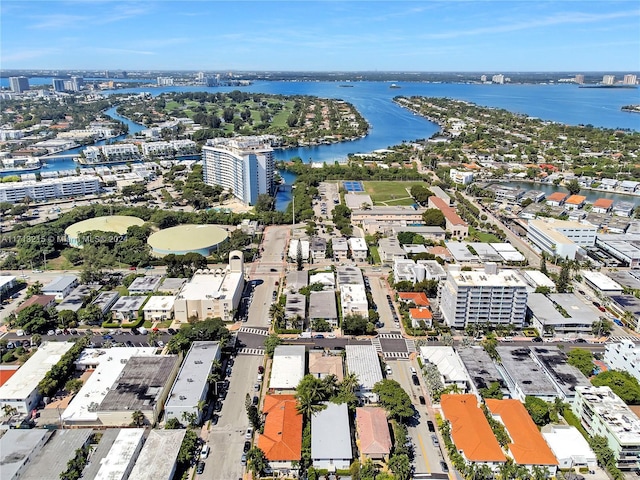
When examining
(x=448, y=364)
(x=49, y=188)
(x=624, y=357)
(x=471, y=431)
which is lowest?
(x=471, y=431)

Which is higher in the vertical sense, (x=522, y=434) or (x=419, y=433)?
(x=522, y=434)

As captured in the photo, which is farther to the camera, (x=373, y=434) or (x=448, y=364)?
(x=448, y=364)

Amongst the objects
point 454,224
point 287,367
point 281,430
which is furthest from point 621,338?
point 281,430

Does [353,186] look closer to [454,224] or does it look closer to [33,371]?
[454,224]

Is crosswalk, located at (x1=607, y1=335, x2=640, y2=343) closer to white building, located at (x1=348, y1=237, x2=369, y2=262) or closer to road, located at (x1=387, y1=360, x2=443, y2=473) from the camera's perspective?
road, located at (x1=387, y1=360, x2=443, y2=473)

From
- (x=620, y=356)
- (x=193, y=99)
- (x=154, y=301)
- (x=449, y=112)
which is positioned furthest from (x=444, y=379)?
(x=193, y=99)
